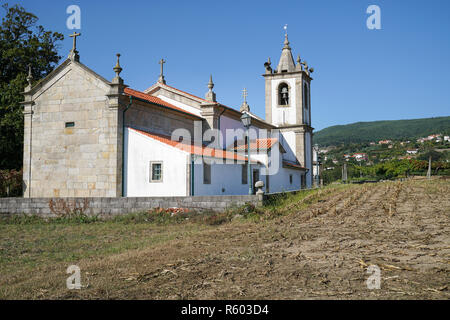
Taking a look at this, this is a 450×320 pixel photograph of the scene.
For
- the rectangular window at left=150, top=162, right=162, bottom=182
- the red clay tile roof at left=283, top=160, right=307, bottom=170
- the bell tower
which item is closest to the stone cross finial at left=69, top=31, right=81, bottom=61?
the rectangular window at left=150, top=162, right=162, bottom=182

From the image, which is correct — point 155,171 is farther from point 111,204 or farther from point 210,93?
point 210,93

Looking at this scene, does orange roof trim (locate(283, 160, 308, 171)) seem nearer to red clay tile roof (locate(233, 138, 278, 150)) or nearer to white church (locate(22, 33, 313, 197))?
red clay tile roof (locate(233, 138, 278, 150))

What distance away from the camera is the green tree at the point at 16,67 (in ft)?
87.1

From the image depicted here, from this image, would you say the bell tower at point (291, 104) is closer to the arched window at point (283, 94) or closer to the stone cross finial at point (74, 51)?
the arched window at point (283, 94)

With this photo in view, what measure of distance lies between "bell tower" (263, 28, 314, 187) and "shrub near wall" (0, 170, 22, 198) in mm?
22483

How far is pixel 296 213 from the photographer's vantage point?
1466cm

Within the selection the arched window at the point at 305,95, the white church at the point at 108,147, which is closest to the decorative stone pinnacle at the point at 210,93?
the white church at the point at 108,147

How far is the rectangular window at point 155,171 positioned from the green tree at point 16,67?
1252cm

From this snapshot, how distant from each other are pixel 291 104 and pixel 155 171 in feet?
71.2

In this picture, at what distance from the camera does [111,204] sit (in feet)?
54.1

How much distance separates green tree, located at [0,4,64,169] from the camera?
26547 mm
